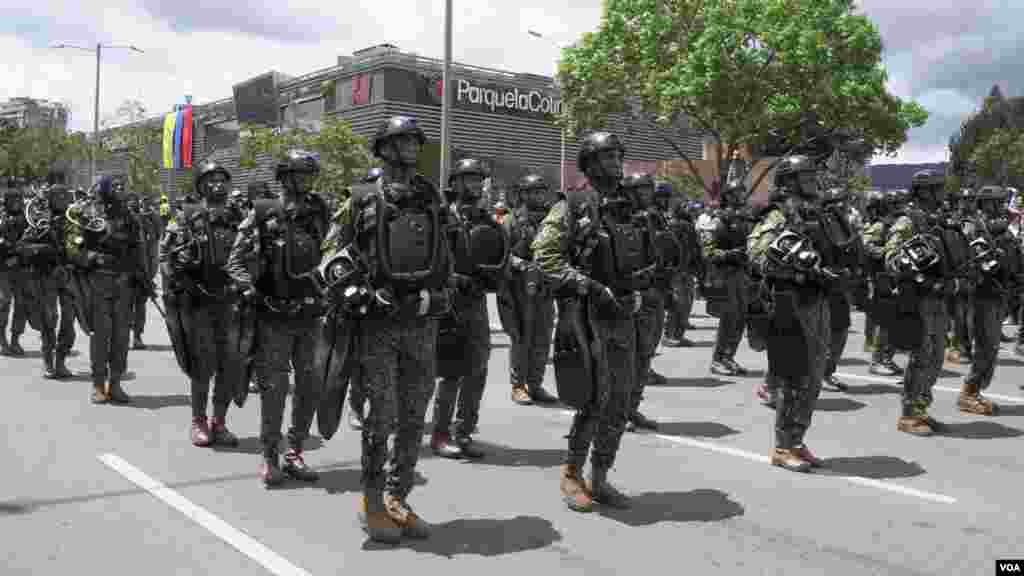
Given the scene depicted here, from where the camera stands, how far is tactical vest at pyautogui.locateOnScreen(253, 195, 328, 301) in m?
5.75

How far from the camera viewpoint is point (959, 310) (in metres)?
11.3

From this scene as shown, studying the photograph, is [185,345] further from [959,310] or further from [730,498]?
[959,310]

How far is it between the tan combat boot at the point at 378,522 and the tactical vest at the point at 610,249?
1747 mm

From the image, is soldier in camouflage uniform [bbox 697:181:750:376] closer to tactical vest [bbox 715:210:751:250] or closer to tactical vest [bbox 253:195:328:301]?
tactical vest [bbox 715:210:751:250]

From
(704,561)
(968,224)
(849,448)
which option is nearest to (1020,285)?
(968,224)

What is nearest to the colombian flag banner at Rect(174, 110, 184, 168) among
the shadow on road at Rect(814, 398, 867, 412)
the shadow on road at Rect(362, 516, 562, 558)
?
the shadow on road at Rect(814, 398, 867, 412)

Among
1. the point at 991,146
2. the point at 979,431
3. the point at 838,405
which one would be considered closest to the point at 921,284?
the point at 979,431

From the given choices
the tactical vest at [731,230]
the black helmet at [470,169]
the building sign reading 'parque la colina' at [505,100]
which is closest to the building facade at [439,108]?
the building sign reading 'parque la colina' at [505,100]

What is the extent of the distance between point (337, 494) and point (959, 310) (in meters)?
8.97

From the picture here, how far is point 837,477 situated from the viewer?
6176mm

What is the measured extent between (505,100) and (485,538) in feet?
140

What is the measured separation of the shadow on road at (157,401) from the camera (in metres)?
8.52

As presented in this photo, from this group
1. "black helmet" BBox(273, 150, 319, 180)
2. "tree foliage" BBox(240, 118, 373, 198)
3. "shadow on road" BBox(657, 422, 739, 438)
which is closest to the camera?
"black helmet" BBox(273, 150, 319, 180)

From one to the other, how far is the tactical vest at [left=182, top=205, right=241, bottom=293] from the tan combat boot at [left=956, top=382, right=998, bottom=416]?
682 cm
